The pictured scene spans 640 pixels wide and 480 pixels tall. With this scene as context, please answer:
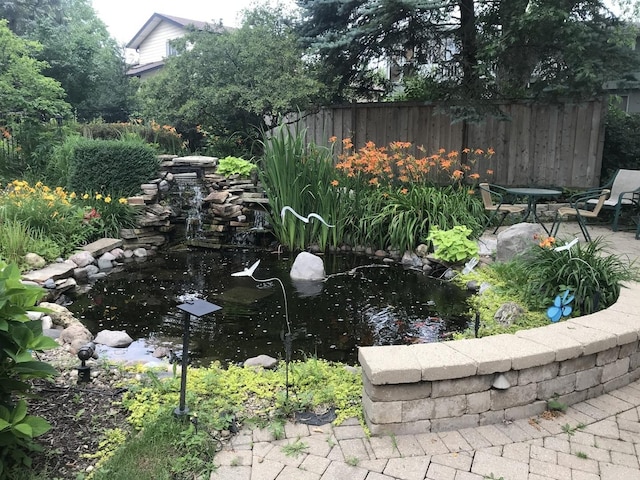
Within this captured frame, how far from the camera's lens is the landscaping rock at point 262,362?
3.21m

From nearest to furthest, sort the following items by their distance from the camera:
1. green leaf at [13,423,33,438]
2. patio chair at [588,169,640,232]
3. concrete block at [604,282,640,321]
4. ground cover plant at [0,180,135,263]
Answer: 1. green leaf at [13,423,33,438]
2. concrete block at [604,282,640,321]
3. ground cover plant at [0,180,135,263]
4. patio chair at [588,169,640,232]

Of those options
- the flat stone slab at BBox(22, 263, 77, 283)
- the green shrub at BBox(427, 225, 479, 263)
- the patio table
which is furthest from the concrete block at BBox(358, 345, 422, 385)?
the patio table

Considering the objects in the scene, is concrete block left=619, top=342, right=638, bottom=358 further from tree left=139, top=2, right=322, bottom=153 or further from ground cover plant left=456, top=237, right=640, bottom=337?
tree left=139, top=2, right=322, bottom=153

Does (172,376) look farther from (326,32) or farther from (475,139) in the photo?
(475,139)

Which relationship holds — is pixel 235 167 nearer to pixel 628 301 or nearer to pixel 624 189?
pixel 624 189

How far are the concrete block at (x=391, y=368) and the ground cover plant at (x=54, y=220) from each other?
13.0 feet

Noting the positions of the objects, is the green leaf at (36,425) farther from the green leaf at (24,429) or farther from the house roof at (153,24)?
the house roof at (153,24)

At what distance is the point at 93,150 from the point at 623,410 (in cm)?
659

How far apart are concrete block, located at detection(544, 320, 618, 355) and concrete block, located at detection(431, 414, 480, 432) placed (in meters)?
0.63

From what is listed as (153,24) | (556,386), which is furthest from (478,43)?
(153,24)

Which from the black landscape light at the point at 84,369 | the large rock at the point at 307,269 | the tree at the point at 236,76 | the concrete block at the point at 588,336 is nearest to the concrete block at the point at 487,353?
the concrete block at the point at 588,336

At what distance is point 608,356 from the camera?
2.59 m

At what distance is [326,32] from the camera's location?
7355 mm

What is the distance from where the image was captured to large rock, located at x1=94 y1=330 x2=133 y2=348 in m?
3.61
